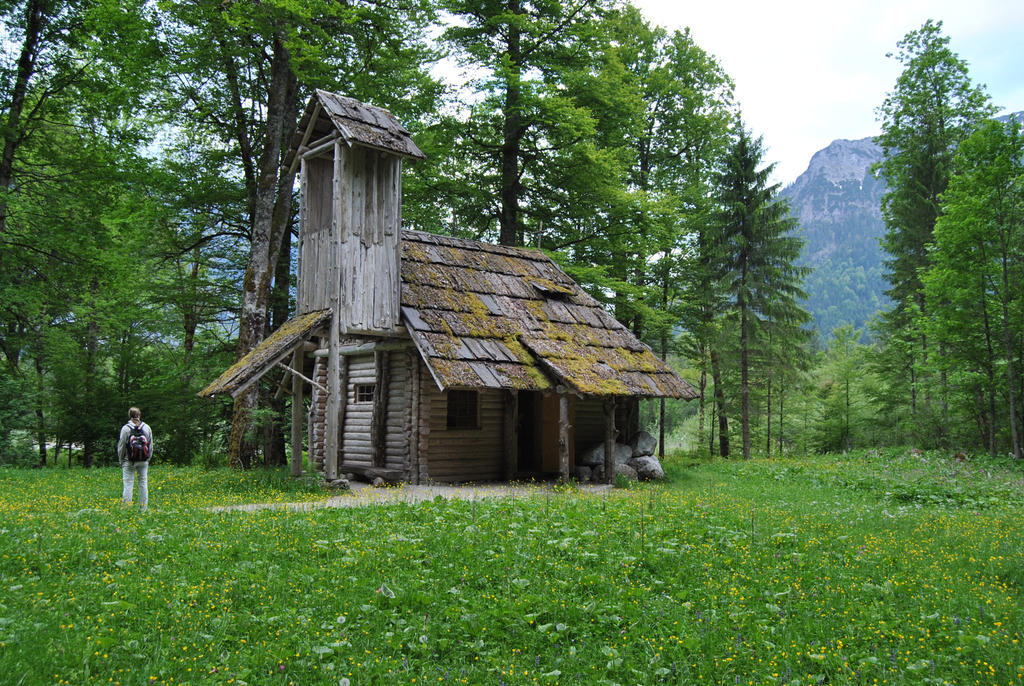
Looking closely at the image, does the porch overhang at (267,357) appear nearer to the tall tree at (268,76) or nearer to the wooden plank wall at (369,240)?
the wooden plank wall at (369,240)

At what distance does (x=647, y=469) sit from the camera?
18.7m

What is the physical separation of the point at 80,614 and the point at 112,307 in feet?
57.1

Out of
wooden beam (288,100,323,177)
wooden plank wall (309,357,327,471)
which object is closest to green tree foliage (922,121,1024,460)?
wooden beam (288,100,323,177)

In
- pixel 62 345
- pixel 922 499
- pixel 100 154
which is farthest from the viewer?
pixel 62 345

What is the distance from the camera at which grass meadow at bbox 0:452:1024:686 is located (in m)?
5.46

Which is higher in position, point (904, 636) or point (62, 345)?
point (62, 345)

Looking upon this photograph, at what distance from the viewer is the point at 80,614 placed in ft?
19.2

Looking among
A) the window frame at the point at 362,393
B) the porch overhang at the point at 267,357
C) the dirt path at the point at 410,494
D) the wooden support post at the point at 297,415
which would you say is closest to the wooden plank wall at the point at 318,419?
the window frame at the point at 362,393

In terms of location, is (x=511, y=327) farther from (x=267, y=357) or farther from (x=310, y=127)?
(x=310, y=127)

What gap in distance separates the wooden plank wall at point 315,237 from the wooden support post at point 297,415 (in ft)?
4.21

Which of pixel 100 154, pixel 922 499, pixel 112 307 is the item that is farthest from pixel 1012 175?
pixel 112 307

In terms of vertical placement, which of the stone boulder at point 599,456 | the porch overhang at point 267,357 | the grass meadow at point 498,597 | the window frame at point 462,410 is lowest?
the grass meadow at point 498,597

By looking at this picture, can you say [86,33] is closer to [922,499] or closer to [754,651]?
[754,651]

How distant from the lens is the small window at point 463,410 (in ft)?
55.9
